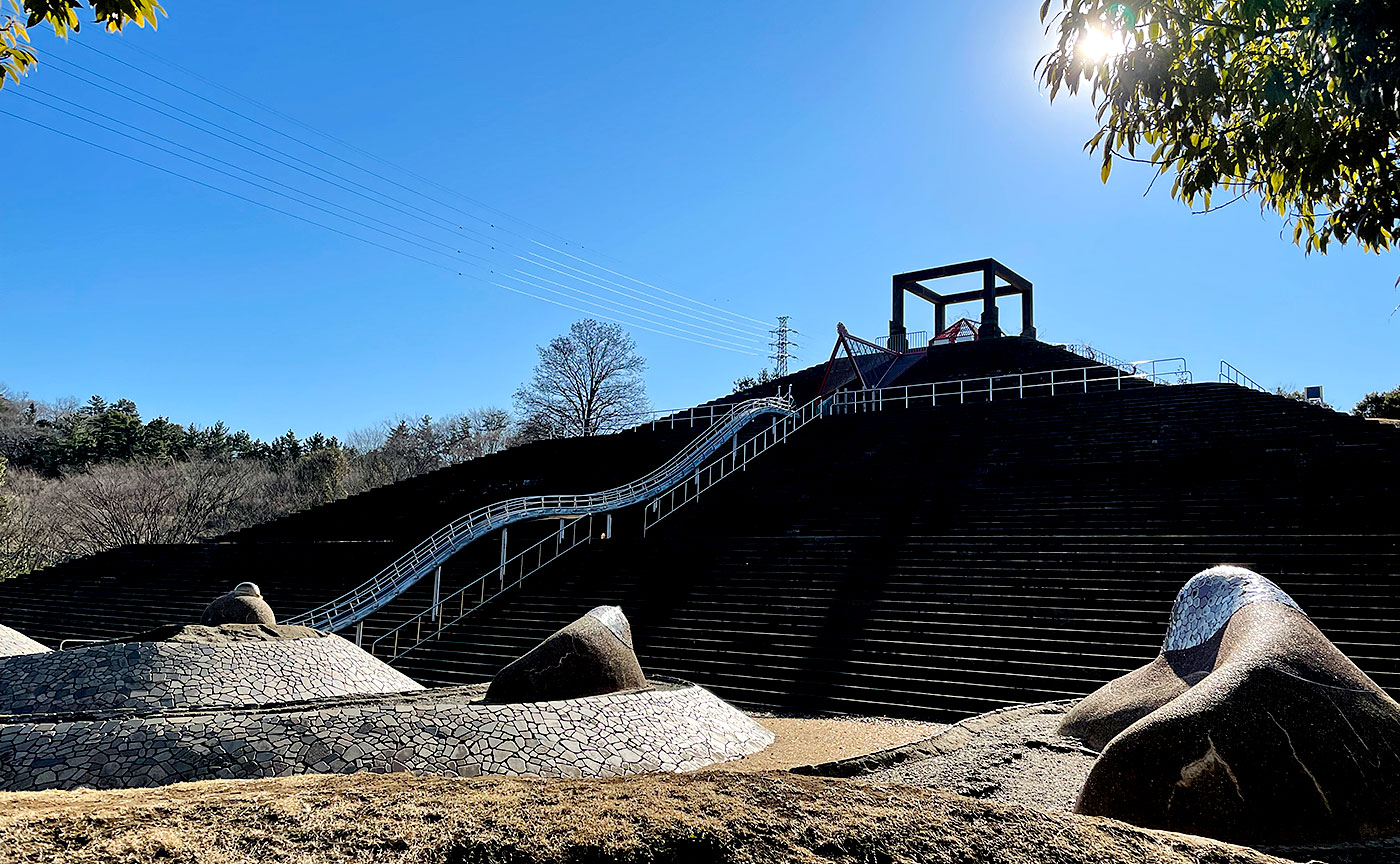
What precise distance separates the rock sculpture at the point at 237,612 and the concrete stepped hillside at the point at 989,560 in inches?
153

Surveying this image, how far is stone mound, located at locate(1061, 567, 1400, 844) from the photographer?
471cm

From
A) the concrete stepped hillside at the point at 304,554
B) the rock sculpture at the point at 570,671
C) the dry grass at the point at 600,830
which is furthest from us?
the concrete stepped hillside at the point at 304,554

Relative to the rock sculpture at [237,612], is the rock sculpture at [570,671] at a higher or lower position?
lower

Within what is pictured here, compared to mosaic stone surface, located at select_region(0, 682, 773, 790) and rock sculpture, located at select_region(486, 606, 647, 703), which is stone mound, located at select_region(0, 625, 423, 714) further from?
rock sculpture, located at select_region(486, 606, 647, 703)

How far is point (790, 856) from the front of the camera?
10.9 ft

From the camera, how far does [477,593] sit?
66.5 feet

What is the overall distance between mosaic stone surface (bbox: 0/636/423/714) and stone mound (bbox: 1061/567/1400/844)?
31.2 feet

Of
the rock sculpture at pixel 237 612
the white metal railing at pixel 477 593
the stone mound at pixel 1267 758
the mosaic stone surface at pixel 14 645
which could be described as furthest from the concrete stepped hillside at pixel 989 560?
the stone mound at pixel 1267 758

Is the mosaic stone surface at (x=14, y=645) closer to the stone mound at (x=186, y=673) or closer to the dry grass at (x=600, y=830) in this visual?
the stone mound at (x=186, y=673)

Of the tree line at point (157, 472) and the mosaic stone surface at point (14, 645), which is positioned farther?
the tree line at point (157, 472)

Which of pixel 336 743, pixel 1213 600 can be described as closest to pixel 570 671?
pixel 336 743

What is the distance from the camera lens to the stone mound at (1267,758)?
471 centimetres

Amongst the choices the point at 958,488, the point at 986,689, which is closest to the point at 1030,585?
the point at 986,689

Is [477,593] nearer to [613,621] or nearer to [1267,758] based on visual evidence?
[613,621]
